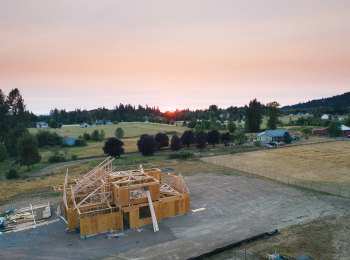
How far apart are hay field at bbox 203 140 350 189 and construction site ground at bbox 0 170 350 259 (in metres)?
7.52

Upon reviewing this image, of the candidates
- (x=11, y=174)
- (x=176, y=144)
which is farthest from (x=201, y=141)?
(x=11, y=174)

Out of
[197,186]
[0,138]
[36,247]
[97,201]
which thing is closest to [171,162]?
[197,186]

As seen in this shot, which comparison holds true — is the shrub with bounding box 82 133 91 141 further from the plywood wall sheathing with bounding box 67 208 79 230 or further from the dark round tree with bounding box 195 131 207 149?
the plywood wall sheathing with bounding box 67 208 79 230

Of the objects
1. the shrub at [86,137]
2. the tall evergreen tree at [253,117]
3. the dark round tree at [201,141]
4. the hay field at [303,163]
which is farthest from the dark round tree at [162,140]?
the tall evergreen tree at [253,117]

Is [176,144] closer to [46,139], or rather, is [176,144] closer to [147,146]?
[147,146]

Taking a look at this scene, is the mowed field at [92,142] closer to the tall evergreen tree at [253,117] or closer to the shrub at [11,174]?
the shrub at [11,174]

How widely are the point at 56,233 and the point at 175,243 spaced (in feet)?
31.6

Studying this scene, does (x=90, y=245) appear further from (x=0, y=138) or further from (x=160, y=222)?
(x=0, y=138)

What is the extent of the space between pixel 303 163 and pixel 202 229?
30710mm

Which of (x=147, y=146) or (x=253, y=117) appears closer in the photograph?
(x=147, y=146)

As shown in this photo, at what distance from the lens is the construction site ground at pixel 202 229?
50.2ft

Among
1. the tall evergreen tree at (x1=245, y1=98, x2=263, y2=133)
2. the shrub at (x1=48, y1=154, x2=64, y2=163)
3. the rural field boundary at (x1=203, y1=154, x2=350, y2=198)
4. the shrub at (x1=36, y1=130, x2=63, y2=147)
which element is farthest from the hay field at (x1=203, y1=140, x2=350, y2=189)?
the shrub at (x1=36, y1=130, x2=63, y2=147)

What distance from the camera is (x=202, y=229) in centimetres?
1828

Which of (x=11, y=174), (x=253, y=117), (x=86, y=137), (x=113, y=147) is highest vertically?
(x=253, y=117)
